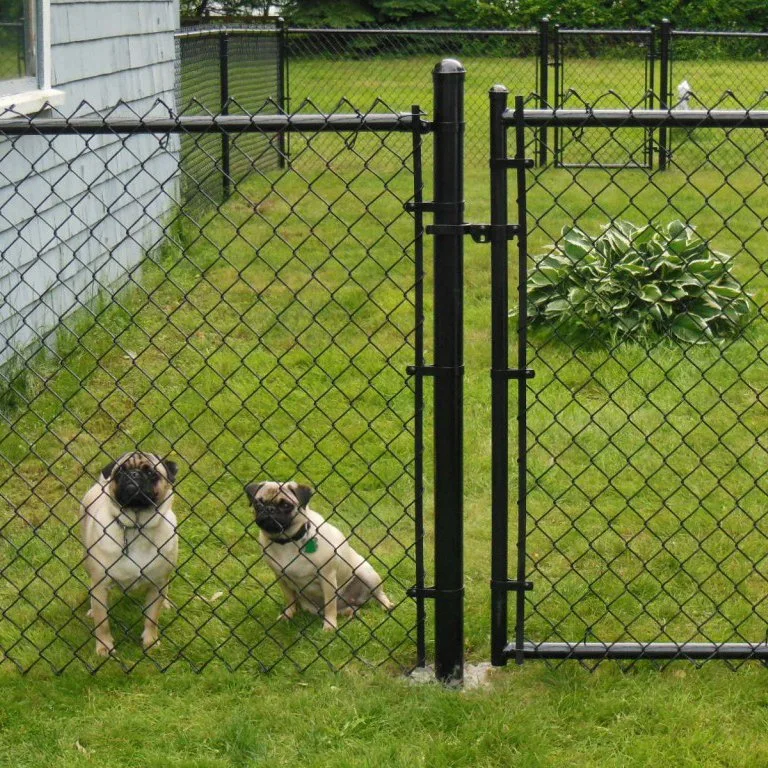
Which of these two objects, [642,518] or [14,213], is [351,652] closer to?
[642,518]

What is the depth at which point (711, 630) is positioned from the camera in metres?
4.05

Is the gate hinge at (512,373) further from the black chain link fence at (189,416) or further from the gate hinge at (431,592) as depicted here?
the gate hinge at (431,592)

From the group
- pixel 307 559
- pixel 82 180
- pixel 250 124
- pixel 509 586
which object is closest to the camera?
pixel 250 124

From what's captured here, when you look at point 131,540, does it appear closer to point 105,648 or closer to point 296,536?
point 105,648

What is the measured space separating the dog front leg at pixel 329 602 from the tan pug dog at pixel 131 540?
0.51 metres

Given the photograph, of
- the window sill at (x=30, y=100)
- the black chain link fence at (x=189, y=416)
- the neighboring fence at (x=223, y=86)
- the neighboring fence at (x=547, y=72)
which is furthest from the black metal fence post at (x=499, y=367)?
the neighboring fence at (x=547, y=72)

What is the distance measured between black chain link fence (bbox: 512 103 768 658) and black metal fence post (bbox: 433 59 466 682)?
31 centimetres

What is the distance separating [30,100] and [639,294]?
3.48 metres

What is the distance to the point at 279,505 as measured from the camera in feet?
13.4

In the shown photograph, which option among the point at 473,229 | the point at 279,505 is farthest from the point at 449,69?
the point at 279,505

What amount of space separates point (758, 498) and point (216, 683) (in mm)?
2501

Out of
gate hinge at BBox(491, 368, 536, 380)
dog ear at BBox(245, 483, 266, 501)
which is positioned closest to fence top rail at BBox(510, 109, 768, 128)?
gate hinge at BBox(491, 368, 536, 380)

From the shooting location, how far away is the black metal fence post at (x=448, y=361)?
10.7ft

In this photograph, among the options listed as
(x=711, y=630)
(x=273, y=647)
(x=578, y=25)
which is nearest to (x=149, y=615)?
(x=273, y=647)
